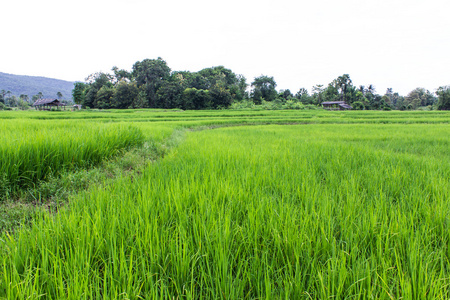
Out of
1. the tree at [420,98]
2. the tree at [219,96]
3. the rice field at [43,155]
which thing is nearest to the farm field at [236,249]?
the rice field at [43,155]

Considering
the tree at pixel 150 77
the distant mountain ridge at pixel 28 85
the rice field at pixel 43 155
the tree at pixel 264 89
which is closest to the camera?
the rice field at pixel 43 155

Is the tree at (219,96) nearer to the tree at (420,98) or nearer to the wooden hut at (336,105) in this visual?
the wooden hut at (336,105)

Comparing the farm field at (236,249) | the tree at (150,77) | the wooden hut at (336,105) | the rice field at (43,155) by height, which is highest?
the tree at (150,77)

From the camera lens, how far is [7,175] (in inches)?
89.2

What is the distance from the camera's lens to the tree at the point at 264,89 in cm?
4534

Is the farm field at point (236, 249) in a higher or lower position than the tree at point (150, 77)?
lower

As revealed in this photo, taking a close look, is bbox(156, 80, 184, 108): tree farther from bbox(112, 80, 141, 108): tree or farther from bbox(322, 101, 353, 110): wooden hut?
bbox(322, 101, 353, 110): wooden hut

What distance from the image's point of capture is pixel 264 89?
4681cm

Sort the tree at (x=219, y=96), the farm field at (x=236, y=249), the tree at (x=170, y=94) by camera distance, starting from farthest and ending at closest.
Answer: the tree at (x=170, y=94) < the tree at (x=219, y=96) < the farm field at (x=236, y=249)

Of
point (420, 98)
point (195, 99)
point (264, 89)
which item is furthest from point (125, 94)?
point (420, 98)

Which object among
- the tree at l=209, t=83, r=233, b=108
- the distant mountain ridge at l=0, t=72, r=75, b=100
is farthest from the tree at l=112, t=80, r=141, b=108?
the distant mountain ridge at l=0, t=72, r=75, b=100

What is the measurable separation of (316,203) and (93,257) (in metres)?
1.51

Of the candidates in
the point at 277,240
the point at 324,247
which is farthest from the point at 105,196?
the point at 324,247

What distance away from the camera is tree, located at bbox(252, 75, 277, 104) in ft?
149
